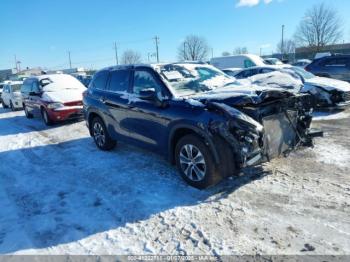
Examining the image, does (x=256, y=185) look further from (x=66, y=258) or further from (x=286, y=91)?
(x=66, y=258)

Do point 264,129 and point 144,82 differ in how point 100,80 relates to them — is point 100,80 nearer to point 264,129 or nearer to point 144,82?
point 144,82

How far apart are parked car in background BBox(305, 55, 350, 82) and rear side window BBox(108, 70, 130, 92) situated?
31.5ft

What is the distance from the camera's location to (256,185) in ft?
15.7

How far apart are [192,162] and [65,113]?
25.5 feet

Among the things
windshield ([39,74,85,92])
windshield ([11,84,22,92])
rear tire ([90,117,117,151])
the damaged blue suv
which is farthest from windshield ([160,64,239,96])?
windshield ([11,84,22,92])

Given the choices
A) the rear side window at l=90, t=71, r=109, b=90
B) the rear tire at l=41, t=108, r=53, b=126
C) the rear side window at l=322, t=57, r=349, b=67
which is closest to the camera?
the rear side window at l=90, t=71, r=109, b=90

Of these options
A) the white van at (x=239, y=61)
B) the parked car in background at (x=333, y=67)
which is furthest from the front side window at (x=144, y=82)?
the white van at (x=239, y=61)

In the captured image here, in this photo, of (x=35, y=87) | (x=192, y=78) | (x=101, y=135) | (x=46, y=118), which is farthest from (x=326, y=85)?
(x=35, y=87)

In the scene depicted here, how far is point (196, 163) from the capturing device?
468 cm

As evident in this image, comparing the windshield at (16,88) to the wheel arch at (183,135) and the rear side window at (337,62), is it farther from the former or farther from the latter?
the wheel arch at (183,135)

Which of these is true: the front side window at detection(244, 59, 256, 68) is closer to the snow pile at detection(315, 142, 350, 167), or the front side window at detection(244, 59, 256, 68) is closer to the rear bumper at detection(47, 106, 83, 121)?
the rear bumper at detection(47, 106, 83, 121)

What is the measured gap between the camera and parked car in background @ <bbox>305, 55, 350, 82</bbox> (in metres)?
12.4

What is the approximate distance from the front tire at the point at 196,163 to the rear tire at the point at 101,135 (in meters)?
2.70

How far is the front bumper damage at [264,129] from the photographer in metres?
4.23
